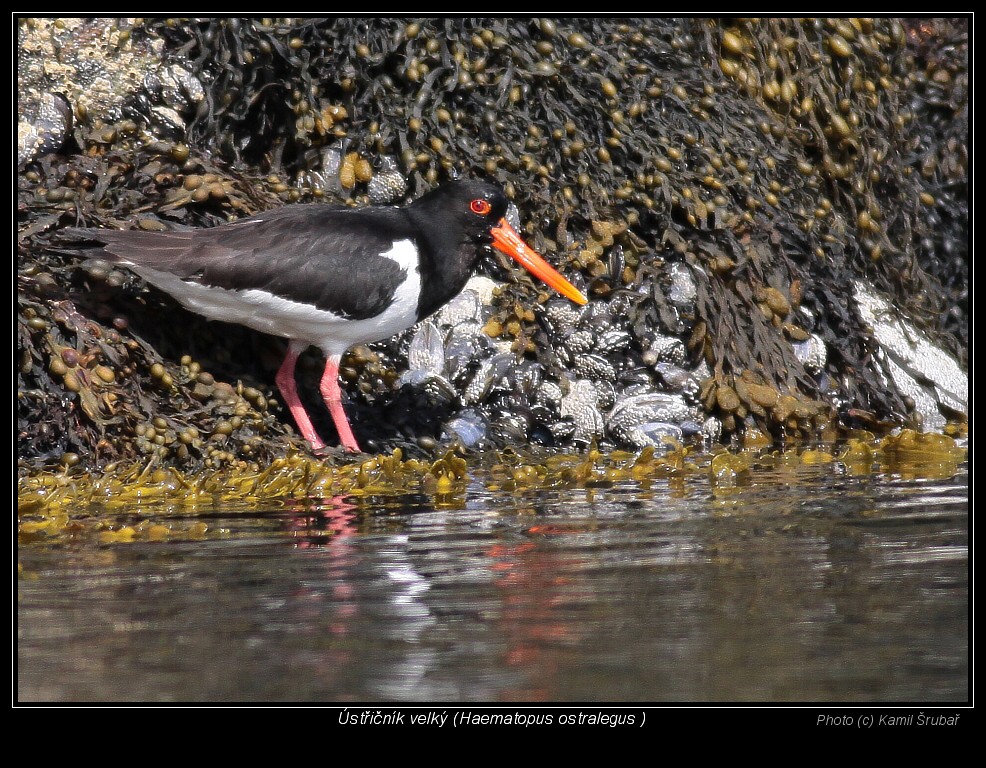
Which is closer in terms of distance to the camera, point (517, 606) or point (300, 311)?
point (517, 606)

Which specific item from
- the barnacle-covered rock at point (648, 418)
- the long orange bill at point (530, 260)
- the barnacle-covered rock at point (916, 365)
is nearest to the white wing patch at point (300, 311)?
the long orange bill at point (530, 260)

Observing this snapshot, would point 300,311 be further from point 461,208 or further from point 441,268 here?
point 461,208

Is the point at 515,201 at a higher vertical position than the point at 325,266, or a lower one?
higher

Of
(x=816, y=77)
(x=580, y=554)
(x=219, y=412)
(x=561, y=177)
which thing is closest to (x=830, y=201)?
(x=816, y=77)

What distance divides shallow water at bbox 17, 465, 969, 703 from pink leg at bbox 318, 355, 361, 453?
4.26 feet

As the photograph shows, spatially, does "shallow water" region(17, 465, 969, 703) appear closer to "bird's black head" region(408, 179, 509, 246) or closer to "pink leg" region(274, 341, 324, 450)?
"pink leg" region(274, 341, 324, 450)

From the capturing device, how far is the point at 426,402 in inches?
265

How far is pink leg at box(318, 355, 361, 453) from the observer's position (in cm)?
641

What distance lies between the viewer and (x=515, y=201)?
23.6ft

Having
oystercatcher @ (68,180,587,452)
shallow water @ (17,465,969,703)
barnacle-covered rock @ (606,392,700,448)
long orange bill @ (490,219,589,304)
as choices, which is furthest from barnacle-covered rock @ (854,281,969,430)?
shallow water @ (17,465,969,703)

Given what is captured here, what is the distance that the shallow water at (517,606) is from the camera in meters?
3.09

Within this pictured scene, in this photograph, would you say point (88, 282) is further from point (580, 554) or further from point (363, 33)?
point (580, 554)

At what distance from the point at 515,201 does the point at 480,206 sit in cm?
57

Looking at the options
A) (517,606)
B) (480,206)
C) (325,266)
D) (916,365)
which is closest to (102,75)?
(325,266)
